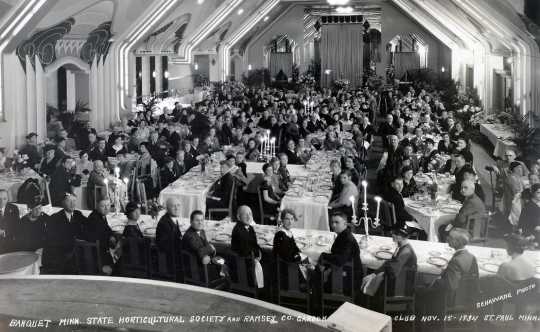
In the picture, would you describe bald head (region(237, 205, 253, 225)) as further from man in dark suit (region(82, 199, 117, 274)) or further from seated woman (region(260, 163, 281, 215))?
man in dark suit (region(82, 199, 117, 274))

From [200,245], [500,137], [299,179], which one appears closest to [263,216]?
[299,179]

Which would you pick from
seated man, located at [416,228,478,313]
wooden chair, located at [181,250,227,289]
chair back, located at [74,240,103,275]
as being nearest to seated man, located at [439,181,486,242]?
seated man, located at [416,228,478,313]

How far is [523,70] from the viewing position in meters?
5.09

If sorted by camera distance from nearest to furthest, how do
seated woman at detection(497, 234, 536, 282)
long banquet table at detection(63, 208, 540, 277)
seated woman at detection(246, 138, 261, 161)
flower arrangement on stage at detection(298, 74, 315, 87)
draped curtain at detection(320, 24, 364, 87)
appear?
seated woman at detection(497, 234, 536, 282)
long banquet table at detection(63, 208, 540, 277)
draped curtain at detection(320, 24, 364, 87)
flower arrangement on stage at detection(298, 74, 315, 87)
seated woman at detection(246, 138, 261, 161)

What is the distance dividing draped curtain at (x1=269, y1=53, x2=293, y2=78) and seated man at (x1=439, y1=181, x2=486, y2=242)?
7.27 feet

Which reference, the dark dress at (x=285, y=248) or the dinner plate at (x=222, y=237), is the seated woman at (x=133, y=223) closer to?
the dinner plate at (x=222, y=237)

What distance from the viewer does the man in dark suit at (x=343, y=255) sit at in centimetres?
523

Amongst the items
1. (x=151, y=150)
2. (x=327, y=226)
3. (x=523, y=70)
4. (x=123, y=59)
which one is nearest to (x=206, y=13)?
(x=123, y=59)

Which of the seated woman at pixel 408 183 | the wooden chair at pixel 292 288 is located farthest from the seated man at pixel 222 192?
the seated woman at pixel 408 183

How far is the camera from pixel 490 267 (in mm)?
4930

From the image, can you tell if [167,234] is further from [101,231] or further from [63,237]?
[63,237]

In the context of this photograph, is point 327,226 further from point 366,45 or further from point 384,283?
point 366,45

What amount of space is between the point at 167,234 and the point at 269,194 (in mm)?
1229

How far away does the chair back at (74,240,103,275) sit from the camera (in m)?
5.95
